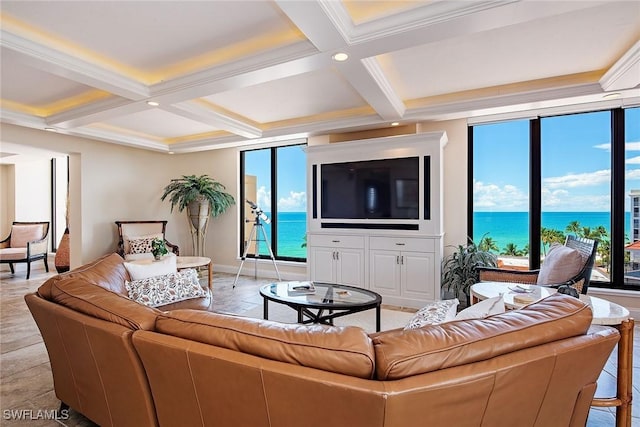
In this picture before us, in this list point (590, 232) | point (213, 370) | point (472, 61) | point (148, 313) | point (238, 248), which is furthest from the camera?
point (238, 248)

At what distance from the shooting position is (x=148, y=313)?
1.41m

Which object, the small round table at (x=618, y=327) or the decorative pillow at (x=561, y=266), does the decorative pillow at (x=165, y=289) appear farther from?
the decorative pillow at (x=561, y=266)

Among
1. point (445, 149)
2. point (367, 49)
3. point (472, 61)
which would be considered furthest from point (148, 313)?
point (445, 149)

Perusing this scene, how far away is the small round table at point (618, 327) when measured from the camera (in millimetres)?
1561

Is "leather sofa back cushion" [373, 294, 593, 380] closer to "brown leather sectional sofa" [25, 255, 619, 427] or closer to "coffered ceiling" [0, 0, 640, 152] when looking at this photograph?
"brown leather sectional sofa" [25, 255, 619, 427]

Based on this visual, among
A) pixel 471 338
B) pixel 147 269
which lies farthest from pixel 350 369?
pixel 147 269

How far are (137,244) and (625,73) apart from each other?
6.46 meters

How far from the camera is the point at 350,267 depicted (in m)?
4.45

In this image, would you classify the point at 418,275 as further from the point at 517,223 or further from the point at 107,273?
the point at 107,273

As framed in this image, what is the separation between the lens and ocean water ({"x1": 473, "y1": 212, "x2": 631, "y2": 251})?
3857 millimetres

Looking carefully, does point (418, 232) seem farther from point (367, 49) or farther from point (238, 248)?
point (238, 248)

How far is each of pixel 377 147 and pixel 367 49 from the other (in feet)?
6.49

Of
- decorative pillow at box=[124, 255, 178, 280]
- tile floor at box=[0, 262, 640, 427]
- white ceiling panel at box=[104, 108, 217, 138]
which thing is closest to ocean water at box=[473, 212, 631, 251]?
tile floor at box=[0, 262, 640, 427]

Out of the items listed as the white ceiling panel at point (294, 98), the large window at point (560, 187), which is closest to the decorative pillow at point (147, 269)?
the white ceiling panel at point (294, 98)
